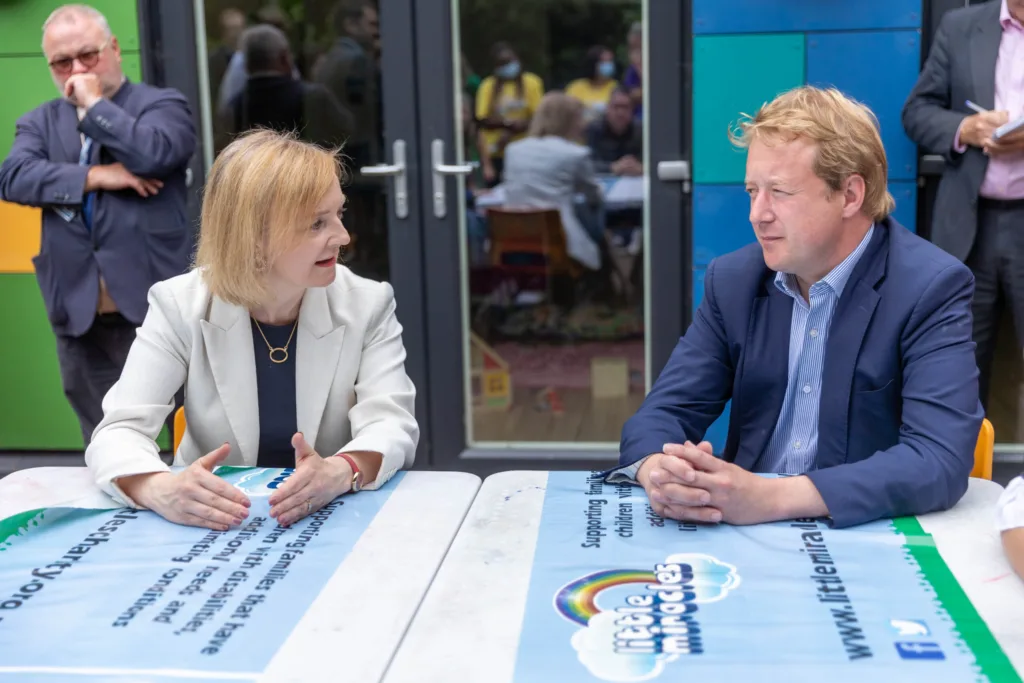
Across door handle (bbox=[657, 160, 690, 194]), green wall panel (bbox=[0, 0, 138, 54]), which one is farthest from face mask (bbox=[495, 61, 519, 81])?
green wall panel (bbox=[0, 0, 138, 54])

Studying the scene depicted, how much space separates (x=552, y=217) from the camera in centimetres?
418

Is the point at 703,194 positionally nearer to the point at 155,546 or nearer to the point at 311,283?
the point at 311,283

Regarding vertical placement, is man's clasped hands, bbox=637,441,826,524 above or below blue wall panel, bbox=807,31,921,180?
below

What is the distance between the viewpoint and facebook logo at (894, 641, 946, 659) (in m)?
1.27

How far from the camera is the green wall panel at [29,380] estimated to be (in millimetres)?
4312

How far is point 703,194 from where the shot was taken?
3.88 metres

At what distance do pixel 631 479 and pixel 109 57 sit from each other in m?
2.46

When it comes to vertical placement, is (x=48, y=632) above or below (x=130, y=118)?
→ below

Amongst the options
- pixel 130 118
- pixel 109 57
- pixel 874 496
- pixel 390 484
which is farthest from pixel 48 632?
pixel 109 57

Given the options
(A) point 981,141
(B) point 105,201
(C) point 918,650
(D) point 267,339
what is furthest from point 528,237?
(C) point 918,650

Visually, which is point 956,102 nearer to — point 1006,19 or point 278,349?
point 1006,19

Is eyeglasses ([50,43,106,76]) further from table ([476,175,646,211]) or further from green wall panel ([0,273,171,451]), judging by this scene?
table ([476,175,646,211])

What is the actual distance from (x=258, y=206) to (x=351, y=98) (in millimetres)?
2158

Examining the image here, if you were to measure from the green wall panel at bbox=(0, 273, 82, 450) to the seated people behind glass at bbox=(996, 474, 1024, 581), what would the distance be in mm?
3619
